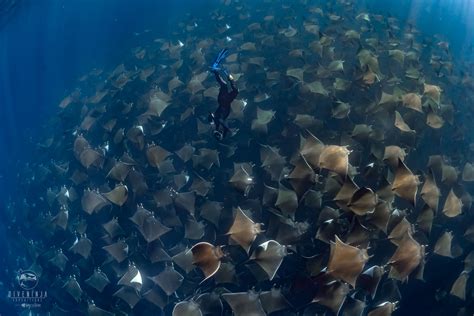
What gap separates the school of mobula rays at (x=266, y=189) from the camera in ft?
17.3

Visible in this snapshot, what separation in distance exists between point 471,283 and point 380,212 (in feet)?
10.1

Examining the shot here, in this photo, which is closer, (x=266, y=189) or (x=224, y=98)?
(x=266, y=189)

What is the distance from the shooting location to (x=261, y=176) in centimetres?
761

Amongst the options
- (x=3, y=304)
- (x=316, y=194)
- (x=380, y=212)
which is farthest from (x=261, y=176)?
(x=3, y=304)

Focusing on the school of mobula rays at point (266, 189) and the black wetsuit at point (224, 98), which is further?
the black wetsuit at point (224, 98)

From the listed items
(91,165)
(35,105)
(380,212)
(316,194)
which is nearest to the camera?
(380,212)

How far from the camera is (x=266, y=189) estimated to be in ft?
21.4

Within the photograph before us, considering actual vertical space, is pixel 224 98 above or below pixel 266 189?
above

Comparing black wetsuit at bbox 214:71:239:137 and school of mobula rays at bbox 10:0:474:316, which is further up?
black wetsuit at bbox 214:71:239:137

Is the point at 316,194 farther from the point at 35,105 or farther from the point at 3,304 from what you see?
the point at 35,105

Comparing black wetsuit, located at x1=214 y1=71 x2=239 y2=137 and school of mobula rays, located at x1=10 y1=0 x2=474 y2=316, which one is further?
black wetsuit, located at x1=214 y1=71 x2=239 y2=137

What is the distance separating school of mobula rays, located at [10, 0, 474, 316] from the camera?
5.28 m

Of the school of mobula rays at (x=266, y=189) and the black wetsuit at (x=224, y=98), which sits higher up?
the black wetsuit at (x=224, y=98)

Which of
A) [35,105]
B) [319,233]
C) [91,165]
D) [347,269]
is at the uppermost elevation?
[347,269]
